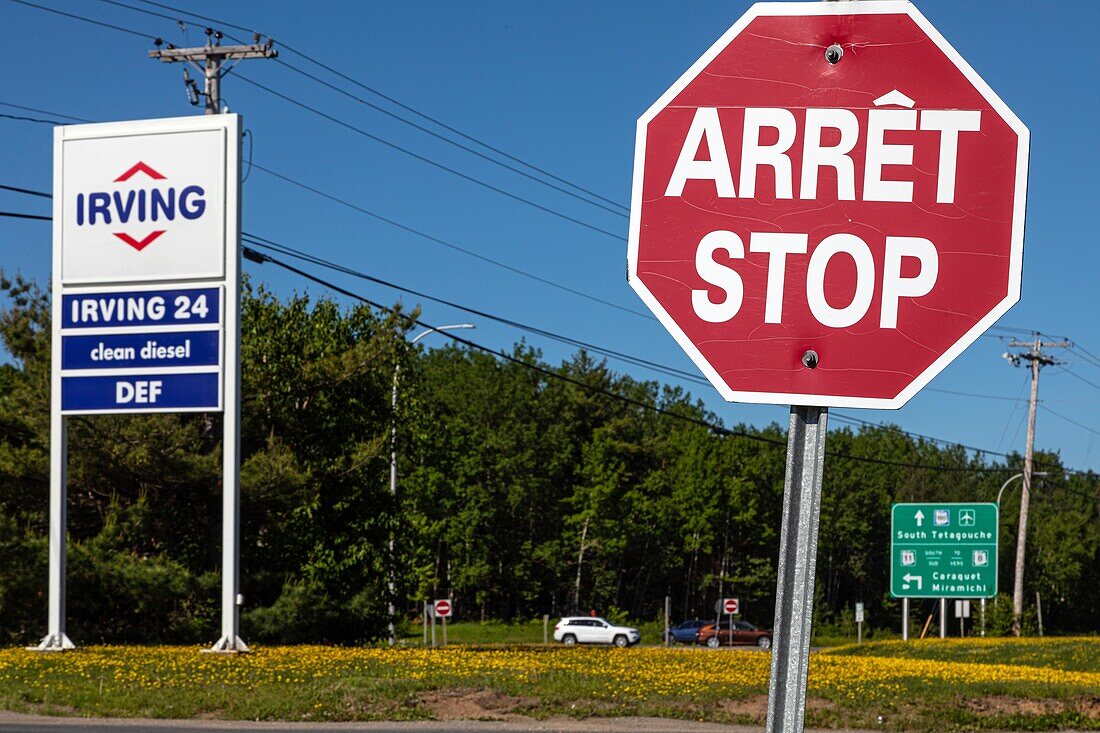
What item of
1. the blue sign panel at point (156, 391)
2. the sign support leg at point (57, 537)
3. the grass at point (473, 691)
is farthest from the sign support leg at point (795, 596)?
the sign support leg at point (57, 537)

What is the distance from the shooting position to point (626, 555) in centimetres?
10031

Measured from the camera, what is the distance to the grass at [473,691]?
16.9 meters

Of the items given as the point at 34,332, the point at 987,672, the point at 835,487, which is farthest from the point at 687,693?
the point at 835,487

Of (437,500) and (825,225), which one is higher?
(437,500)

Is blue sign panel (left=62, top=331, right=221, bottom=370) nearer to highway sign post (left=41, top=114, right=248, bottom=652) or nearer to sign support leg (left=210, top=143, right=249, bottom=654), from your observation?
highway sign post (left=41, top=114, right=248, bottom=652)

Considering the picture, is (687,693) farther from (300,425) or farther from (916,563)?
(916,563)

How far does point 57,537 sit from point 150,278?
14.4ft

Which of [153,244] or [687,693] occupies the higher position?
[153,244]

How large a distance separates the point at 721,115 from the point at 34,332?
3149 centimetres

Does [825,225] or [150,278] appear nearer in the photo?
[825,225]

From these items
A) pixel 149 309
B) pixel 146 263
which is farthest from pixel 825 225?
pixel 146 263

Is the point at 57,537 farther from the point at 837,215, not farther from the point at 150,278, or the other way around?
the point at 837,215

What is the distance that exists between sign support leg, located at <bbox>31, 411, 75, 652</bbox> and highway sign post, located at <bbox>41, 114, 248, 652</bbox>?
3 cm

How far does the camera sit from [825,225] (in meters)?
2.29
